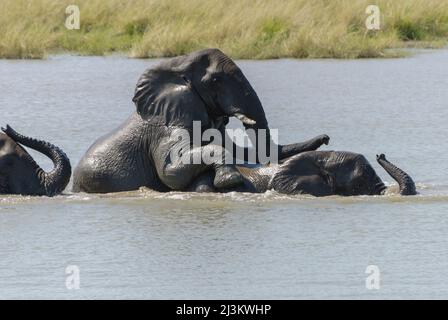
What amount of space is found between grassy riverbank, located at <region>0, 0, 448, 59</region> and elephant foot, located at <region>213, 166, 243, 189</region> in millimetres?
14140

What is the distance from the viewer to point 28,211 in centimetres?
1334

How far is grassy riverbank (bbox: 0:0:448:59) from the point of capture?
27.9m

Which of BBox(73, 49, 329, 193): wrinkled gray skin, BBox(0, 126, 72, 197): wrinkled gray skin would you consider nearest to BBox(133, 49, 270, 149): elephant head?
BBox(73, 49, 329, 193): wrinkled gray skin

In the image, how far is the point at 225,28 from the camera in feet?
97.1

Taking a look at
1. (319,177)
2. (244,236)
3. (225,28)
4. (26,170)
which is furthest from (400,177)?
(225,28)

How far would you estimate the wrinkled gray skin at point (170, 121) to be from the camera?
13.7 metres

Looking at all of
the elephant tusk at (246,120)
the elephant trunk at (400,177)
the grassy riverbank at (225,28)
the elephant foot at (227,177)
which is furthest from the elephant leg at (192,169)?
the grassy riverbank at (225,28)

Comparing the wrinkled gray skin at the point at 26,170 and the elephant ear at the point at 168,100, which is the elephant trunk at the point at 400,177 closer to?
the elephant ear at the point at 168,100

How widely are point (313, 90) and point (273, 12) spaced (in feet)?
26.3

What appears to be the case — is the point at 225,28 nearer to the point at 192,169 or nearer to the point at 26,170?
the point at 26,170

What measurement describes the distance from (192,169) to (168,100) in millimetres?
672

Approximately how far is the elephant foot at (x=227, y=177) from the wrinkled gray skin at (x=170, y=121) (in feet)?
0.40

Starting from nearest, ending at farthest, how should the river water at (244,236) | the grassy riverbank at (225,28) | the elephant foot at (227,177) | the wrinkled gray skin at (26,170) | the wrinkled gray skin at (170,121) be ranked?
the river water at (244,236), the elephant foot at (227,177), the wrinkled gray skin at (170,121), the wrinkled gray skin at (26,170), the grassy riverbank at (225,28)
